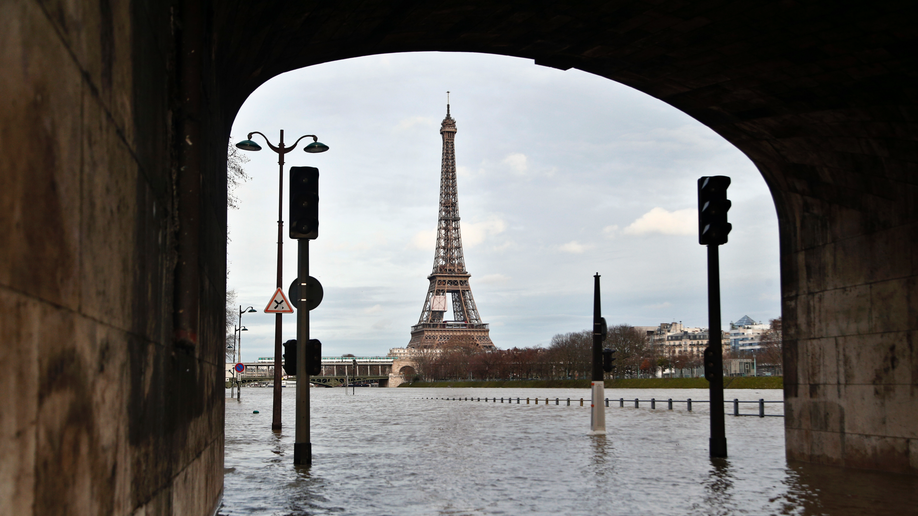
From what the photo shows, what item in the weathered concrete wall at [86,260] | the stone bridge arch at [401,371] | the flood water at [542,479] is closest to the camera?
the weathered concrete wall at [86,260]

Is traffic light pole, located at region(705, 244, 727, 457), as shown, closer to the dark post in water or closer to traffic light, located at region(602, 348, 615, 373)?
the dark post in water

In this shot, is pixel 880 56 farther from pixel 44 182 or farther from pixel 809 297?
pixel 44 182

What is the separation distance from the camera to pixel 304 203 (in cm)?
1406

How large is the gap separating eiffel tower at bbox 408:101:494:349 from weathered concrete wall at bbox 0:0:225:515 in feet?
416

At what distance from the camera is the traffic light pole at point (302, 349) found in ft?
45.9

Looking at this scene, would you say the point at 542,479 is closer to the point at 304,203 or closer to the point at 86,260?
the point at 304,203

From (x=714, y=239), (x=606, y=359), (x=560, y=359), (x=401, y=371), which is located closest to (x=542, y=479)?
(x=714, y=239)

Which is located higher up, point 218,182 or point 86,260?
point 218,182

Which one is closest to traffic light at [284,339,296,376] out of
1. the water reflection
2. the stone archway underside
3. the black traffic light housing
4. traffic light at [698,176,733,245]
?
the black traffic light housing

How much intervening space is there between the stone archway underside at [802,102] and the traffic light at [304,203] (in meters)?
3.31

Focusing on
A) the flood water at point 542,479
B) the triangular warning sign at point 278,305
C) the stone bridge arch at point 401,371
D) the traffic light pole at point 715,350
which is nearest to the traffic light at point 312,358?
the flood water at point 542,479

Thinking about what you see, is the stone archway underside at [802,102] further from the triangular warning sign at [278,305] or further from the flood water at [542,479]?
the triangular warning sign at [278,305]

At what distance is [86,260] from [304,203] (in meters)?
11.4

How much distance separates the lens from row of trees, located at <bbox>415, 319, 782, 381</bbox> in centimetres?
9911
